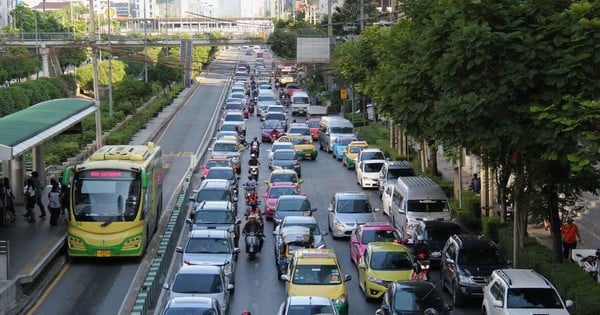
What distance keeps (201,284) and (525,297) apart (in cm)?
711

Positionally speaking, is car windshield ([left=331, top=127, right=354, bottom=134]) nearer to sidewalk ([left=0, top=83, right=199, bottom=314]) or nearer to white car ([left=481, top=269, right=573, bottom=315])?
sidewalk ([left=0, top=83, right=199, bottom=314])

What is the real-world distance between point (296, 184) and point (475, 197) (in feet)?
25.2

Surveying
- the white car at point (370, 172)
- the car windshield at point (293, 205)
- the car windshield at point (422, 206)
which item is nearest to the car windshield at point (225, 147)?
the white car at point (370, 172)

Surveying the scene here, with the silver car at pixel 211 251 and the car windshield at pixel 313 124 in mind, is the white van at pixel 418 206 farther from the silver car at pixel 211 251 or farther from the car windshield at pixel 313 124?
the car windshield at pixel 313 124

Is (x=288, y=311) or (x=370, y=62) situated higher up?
(x=370, y=62)

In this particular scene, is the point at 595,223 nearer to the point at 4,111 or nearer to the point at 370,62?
the point at 370,62

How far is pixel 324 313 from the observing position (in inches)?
739

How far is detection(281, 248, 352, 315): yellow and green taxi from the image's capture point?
71.8 feet

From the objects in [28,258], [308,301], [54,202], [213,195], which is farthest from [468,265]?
[54,202]

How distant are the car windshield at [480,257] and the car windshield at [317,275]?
336cm

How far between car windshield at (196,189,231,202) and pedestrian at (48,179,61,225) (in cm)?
594

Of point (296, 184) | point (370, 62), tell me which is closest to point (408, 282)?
point (296, 184)

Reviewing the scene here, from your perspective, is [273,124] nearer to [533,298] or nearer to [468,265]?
[468,265]

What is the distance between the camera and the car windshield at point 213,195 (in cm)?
3469
